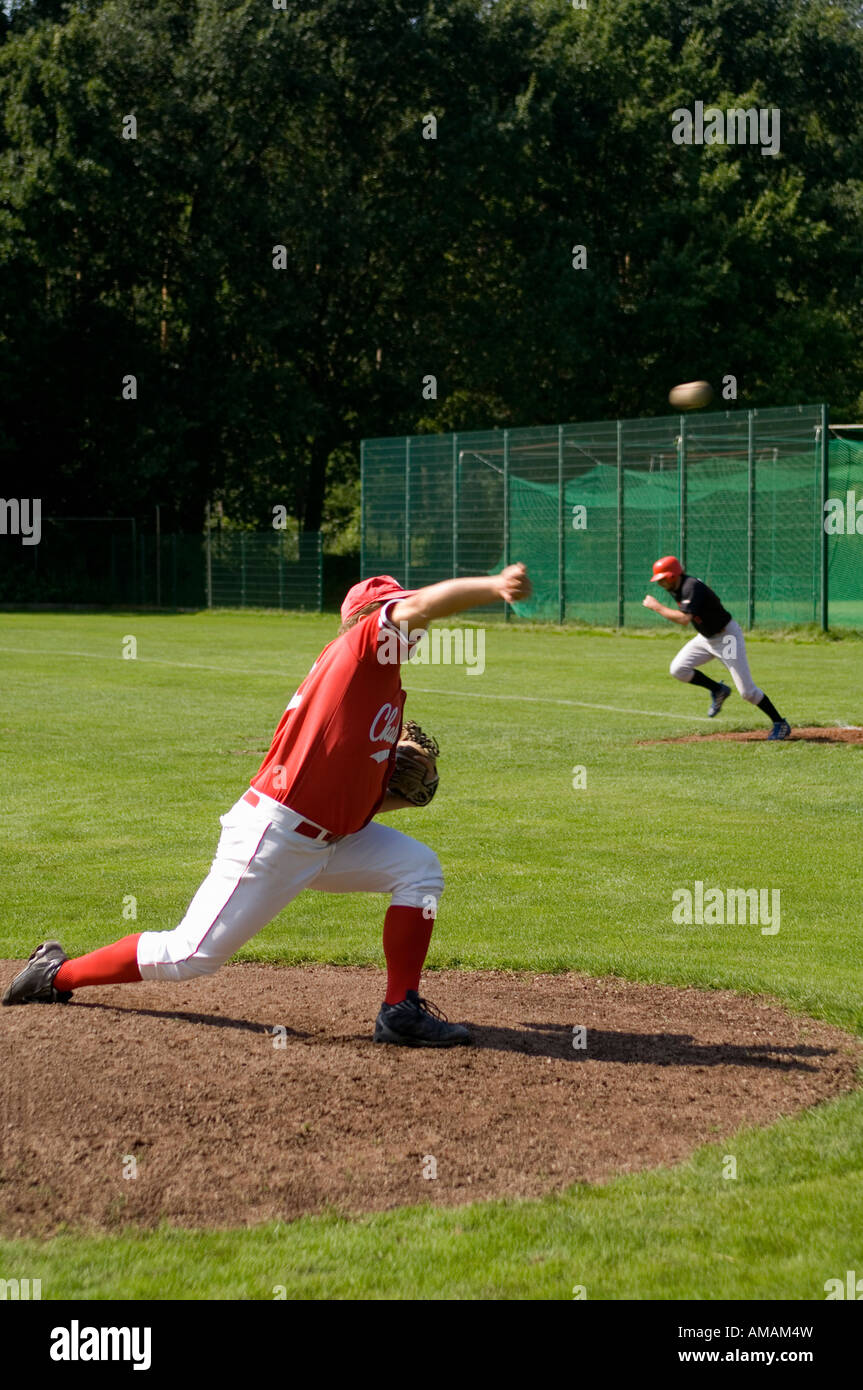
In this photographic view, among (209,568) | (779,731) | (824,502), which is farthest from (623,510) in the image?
(779,731)

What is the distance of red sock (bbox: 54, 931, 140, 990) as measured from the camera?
19.5 ft

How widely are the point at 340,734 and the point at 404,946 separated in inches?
39.4

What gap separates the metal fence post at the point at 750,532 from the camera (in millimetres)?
31156

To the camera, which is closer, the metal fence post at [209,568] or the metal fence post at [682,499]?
the metal fence post at [682,499]

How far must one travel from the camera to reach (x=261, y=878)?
564 cm

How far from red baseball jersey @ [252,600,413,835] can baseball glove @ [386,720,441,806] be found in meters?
0.41

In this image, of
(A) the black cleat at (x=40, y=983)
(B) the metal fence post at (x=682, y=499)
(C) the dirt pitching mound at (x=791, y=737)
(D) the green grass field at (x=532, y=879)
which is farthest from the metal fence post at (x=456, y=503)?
(A) the black cleat at (x=40, y=983)

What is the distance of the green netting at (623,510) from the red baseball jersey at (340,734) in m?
26.2

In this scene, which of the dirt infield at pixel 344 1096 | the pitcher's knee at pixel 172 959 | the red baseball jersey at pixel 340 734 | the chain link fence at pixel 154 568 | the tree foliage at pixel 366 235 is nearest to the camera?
the dirt infield at pixel 344 1096

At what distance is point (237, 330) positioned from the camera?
47594mm

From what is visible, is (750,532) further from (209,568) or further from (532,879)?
(532,879)

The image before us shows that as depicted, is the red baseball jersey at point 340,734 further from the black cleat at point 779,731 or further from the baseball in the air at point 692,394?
the baseball in the air at point 692,394

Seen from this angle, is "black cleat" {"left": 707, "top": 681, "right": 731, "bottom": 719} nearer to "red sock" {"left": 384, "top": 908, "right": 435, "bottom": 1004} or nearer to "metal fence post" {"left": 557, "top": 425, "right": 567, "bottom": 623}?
"red sock" {"left": 384, "top": 908, "right": 435, "bottom": 1004}
